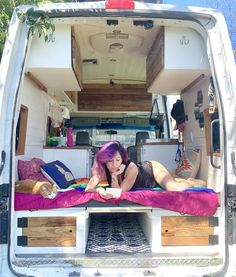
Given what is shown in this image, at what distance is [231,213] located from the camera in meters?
2.63

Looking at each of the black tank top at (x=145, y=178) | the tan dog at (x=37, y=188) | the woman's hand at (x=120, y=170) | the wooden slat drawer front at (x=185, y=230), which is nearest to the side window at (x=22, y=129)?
the tan dog at (x=37, y=188)

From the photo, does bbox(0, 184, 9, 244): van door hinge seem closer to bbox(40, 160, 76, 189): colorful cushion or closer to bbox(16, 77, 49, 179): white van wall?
bbox(16, 77, 49, 179): white van wall

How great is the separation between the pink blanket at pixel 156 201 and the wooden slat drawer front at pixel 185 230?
0.26 ft

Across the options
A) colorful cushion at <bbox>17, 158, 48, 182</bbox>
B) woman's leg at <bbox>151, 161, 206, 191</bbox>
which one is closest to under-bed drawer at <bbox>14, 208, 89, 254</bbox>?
colorful cushion at <bbox>17, 158, 48, 182</bbox>

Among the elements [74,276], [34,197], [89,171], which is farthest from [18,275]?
[89,171]

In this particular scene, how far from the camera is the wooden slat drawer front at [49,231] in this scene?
2889 millimetres

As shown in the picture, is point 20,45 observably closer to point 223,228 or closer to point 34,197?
point 34,197

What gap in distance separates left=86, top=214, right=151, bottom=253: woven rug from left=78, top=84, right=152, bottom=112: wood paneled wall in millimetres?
3198

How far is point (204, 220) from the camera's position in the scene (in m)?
2.90

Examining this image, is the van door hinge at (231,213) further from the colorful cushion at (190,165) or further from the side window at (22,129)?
the side window at (22,129)

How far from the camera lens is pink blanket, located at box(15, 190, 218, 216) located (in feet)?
9.39

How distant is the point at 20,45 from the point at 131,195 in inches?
52.6

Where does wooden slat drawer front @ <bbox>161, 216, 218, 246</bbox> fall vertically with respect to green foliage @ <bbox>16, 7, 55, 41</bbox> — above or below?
below

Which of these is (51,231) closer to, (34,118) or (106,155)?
(106,155)
